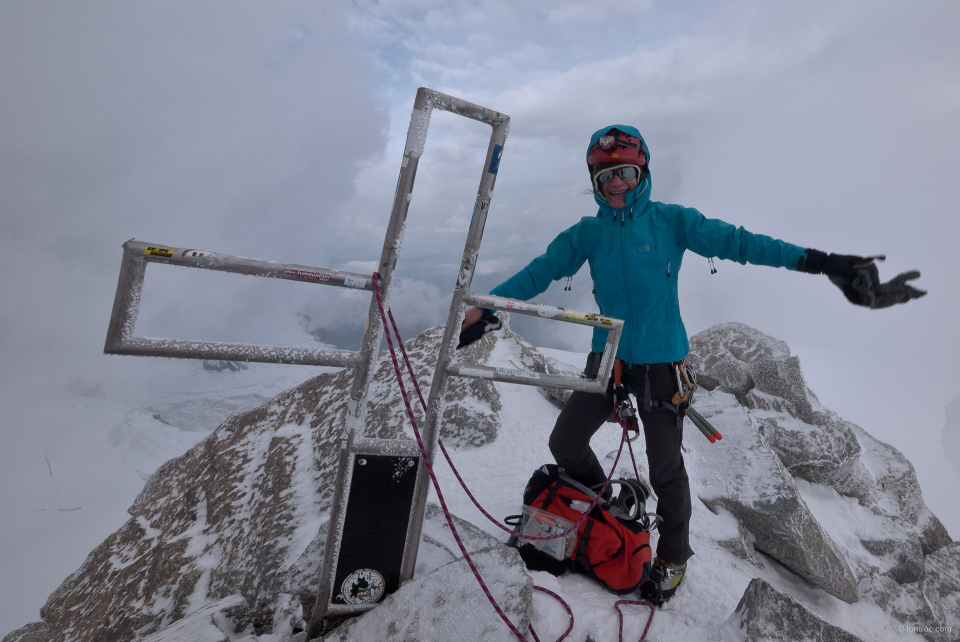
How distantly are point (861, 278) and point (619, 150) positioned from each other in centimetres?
188

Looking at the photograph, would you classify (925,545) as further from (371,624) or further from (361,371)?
(361,371)

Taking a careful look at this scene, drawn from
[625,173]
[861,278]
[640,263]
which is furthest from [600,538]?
[625,173]

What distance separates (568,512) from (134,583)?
585cm

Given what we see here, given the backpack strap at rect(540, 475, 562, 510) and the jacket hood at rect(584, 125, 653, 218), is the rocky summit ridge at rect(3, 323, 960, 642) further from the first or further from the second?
the jacket hood at rect(584, 125, 653, 218)

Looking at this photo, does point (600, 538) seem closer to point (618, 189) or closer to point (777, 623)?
point (777, 623)

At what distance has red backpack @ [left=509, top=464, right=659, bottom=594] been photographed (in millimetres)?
3432

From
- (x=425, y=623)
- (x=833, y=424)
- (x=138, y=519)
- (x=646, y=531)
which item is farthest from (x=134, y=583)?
(x=833, y=424)

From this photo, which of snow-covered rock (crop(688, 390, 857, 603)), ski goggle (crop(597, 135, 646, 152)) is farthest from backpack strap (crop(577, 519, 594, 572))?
ski goggle (crop(597, 135, 646, 152))

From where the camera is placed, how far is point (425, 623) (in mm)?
2355

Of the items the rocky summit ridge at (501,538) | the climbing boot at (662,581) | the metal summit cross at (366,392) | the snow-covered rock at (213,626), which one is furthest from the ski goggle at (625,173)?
the snow-covered rock at (213,626)

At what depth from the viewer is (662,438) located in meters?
3.42

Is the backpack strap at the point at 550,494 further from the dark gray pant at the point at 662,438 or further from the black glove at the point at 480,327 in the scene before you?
the black glove at the point at 480,327

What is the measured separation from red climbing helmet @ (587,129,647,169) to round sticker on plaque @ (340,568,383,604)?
11.5 feet

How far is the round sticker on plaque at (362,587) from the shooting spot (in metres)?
2.58
